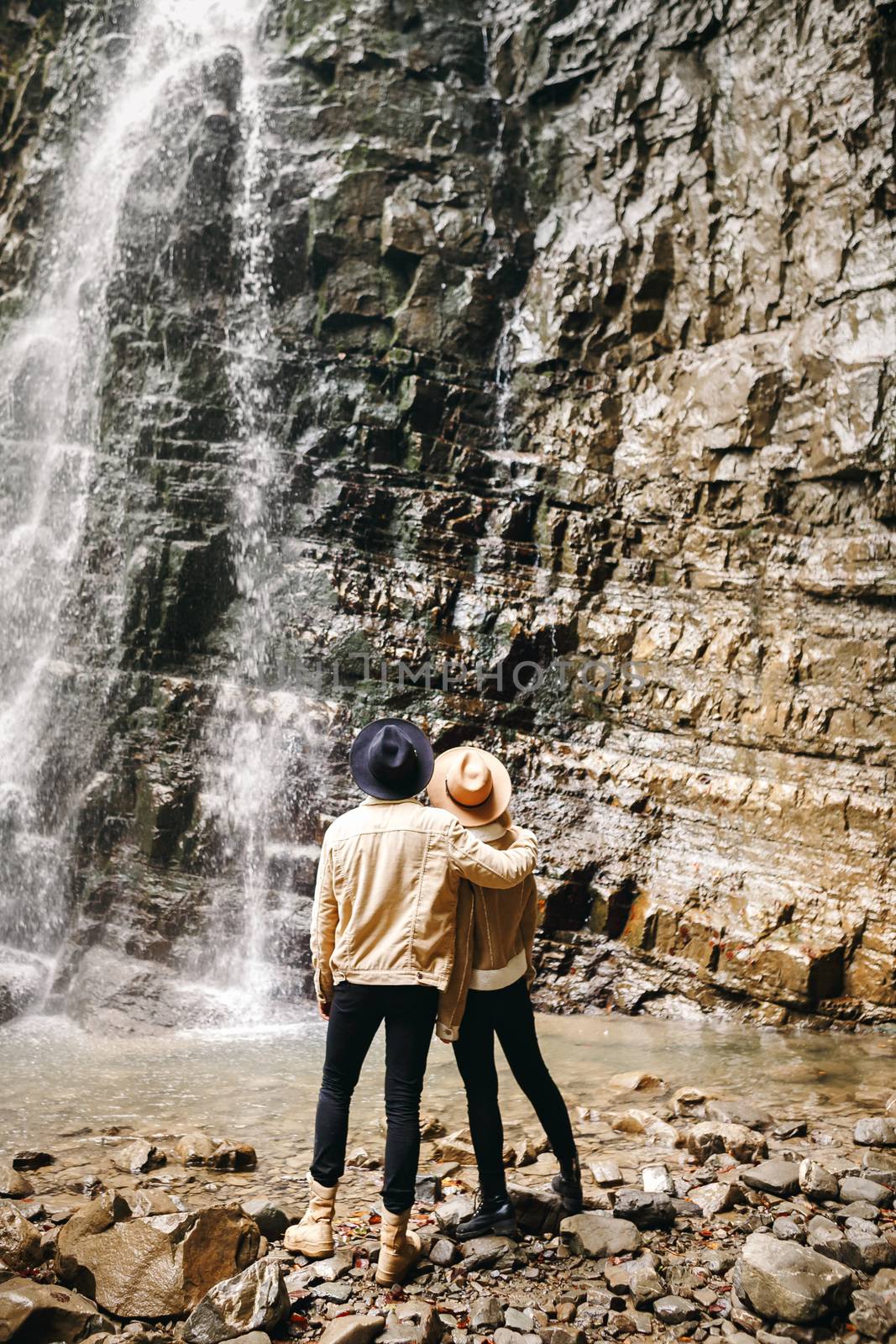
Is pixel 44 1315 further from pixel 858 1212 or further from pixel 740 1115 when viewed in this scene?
pixel 740 1115

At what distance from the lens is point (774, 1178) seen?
164 inches

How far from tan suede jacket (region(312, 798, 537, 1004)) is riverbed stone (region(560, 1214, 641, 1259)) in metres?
1.14

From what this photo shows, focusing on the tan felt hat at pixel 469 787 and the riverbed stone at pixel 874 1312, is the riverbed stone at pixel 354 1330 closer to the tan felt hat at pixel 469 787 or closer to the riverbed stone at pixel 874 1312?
the riverbed stone at pixel 874 1312

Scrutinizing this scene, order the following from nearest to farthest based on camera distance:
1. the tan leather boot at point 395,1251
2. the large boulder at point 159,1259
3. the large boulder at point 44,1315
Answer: the large boulder at point 44,1315 → the large boulder at point 159,1259 → the tan leather boot at point 395,1251

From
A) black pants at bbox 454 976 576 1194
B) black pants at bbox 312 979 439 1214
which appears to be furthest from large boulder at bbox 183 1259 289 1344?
black pants at bbox 454 976 576 1194

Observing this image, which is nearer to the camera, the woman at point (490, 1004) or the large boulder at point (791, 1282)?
the large boulder at point (791, 1282)

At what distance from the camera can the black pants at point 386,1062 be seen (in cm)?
351

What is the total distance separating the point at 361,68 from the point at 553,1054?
38.6ft

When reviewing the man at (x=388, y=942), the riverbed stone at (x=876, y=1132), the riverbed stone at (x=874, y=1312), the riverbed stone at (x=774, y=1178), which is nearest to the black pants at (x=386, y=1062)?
→ the man at (x=388, y=942)

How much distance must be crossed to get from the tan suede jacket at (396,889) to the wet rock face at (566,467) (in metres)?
5.30

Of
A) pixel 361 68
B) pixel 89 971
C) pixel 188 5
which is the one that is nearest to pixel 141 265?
pixel 361 68

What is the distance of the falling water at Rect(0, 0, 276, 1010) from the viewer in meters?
9.83

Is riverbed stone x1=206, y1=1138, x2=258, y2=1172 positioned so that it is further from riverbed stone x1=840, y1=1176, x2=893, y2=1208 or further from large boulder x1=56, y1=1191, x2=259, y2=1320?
riverbed stone x1=840, y1=1176, x2=893, y2=1208

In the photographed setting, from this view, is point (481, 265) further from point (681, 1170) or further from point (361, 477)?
point (681, 1170)
